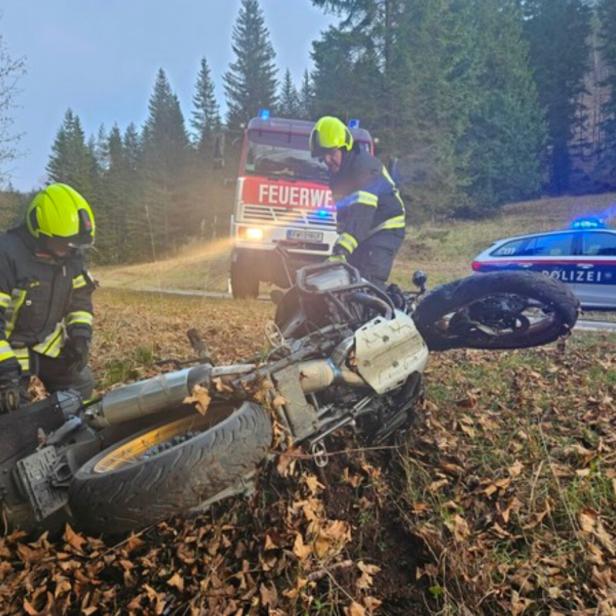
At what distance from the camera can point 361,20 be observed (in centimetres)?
2245

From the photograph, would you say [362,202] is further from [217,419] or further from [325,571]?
[325,571]

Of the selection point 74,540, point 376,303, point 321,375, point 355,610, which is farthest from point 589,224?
point 74,540

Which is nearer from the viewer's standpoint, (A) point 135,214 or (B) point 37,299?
(B) point 37,299

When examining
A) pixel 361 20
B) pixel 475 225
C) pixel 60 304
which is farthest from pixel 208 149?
pixel 60 304

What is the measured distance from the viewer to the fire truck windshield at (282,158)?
8.25 meters

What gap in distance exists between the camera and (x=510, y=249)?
32.1 ft

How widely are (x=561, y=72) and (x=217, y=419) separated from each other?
40.5 m

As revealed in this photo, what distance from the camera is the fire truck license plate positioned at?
317 inches

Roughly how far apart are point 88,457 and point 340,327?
139 centimetres

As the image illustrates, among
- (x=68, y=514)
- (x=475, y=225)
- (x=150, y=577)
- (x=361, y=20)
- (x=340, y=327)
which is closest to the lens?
(x=150, y=577)

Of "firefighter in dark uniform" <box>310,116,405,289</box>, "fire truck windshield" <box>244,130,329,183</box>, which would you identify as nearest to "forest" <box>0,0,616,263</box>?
"fire truck windshield" <box>244,130,329,183</box>

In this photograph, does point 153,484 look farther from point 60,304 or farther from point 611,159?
Answer: point 611,159

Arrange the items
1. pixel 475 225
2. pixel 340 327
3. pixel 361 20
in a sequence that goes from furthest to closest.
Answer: pixel 475 225 → pixel 361 20 → pixel 340 327

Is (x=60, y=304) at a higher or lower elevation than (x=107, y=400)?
higher
